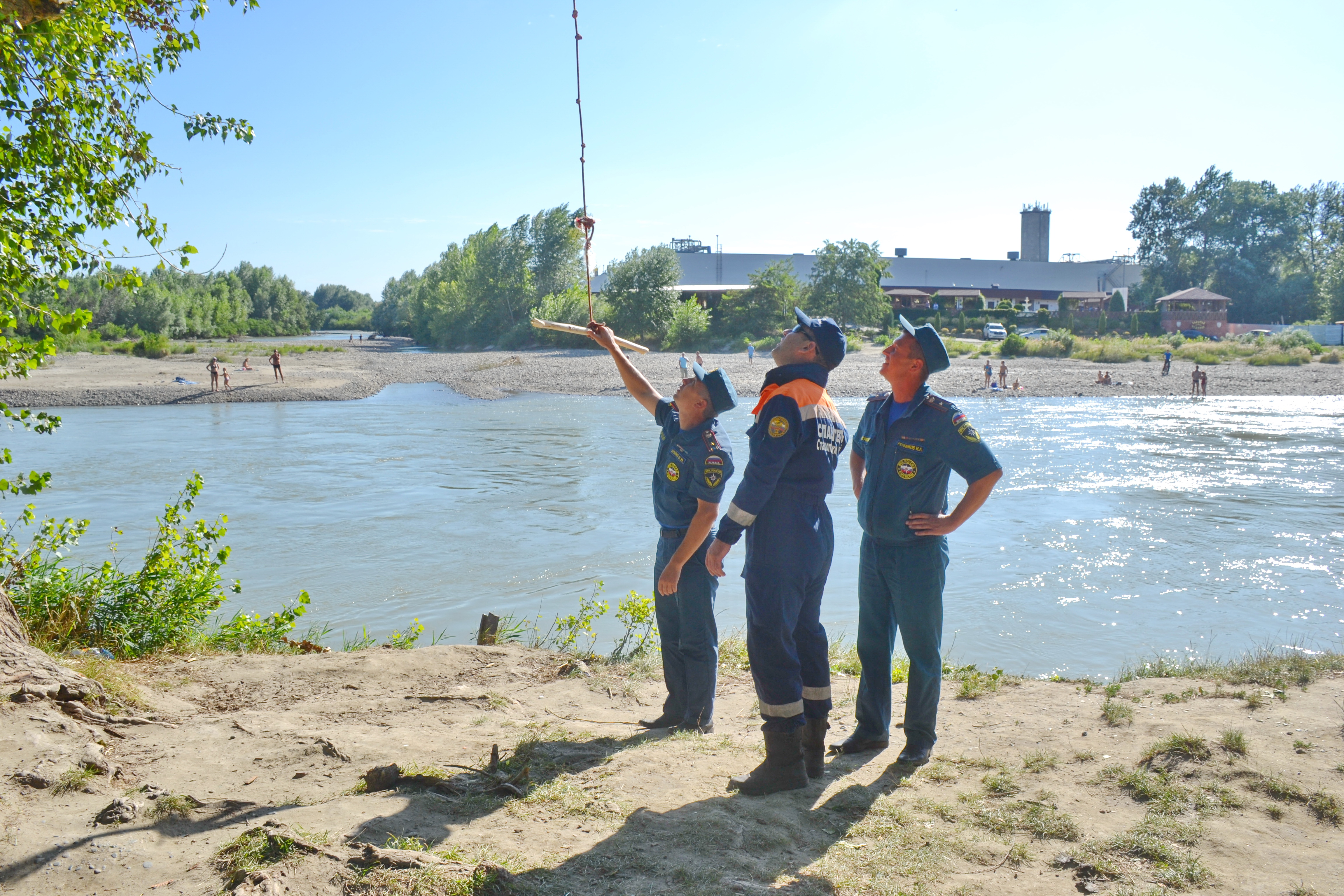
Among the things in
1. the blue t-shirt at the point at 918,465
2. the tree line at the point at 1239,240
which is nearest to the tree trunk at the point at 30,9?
the blue t-shirt at the point at 918,465

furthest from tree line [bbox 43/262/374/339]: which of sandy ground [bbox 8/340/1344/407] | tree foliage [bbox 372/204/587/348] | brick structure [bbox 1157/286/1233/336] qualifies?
brick structure [bbox 1157/286/1233/336]

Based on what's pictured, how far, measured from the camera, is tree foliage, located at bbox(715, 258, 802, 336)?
6206cm

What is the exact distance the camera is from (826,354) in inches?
161

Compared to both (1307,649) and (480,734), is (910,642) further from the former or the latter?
(1307,649)

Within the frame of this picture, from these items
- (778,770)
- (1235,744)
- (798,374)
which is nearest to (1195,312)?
(1235,744)

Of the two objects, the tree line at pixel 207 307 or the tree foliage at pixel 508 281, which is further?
the tree line at pixel 207 307

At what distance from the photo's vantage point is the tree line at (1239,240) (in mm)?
83938

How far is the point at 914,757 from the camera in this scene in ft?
13.7

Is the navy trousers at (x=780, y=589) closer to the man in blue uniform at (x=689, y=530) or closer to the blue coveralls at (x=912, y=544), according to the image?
the man in blue uniform at (x=689, y=530)

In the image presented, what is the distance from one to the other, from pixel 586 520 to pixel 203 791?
36.7 ft

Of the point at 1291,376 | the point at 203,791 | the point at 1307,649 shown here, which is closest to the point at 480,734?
the point at 203,791

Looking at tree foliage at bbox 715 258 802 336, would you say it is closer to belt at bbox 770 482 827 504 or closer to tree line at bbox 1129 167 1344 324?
tree line at bbox 1129 167 1344 324

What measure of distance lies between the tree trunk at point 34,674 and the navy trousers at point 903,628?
3.88 m

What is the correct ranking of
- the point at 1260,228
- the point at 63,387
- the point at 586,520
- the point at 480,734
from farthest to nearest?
the point at 1260,228, the point at 63,387, the point at 586,520, the point at 480,734
